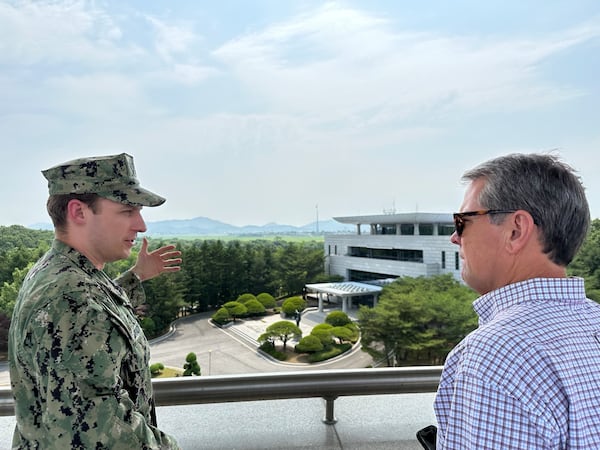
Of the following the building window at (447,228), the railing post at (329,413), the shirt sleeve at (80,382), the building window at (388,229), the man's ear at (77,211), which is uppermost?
the man's ear at (77,211)

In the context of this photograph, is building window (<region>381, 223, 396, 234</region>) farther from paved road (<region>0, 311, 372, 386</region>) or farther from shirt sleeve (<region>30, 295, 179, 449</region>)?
shirt sleeve (<region>30, 295, 179, 449</region>)

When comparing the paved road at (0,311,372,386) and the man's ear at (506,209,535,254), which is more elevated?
the man's ear at (506,209,535,254)

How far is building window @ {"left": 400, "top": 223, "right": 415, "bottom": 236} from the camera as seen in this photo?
16.7 feet

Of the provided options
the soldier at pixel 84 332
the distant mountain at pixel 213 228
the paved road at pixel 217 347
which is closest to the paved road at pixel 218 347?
the paved road at pixel 217 347

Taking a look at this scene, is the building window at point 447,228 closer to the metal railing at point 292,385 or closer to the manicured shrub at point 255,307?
the metal railing at point 292,385

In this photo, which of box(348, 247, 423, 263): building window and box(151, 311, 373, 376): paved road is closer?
box(151, 311, 373, 376): paved road

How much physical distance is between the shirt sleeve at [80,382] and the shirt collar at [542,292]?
697 mm

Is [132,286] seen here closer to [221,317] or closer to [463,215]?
[463,215]

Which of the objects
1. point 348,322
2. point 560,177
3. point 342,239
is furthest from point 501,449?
point 342,239

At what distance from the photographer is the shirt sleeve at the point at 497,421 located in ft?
1.56

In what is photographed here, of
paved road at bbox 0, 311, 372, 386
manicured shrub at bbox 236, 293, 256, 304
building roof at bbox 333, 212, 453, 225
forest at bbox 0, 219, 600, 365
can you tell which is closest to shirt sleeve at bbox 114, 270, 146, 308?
forest at bbox 0, 219, 600, 365

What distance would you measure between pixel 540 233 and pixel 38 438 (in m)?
1.00

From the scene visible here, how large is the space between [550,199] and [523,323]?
21cm

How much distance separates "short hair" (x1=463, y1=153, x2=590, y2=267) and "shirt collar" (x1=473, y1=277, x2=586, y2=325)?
56mm
